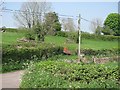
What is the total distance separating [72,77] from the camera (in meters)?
9.28

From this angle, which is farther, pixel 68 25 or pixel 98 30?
pixel 98 30

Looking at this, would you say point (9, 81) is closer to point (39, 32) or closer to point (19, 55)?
point (19, 55)

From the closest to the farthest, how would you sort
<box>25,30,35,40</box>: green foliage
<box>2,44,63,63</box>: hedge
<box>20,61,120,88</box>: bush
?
<box>20,61,120,88</box>: bush
<box>2,44,63,63</box>: hedge
<box>25,30,35,40</box>: green foliage

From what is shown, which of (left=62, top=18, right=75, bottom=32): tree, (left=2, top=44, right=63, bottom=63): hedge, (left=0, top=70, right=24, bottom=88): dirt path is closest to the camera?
(left=0, top=70, right=24, bottom=88): dirt path

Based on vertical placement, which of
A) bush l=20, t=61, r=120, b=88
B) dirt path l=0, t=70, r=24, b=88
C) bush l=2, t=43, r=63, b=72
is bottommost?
dirt path l=0, t=70, r=24, b=88

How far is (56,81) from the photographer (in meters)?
8.89

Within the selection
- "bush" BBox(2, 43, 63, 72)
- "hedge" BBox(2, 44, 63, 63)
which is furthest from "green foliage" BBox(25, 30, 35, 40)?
"bush" BBox(2, 43, 63, 72)

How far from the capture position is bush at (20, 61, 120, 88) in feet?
28.7

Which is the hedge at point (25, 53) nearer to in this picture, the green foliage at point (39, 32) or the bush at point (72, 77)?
the bush at point (72, 77)

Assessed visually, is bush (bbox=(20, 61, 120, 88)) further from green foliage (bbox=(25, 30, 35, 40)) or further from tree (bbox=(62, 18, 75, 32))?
tree (bbox=(62, 18, 75, 32))

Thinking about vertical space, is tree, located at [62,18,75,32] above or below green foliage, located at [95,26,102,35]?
above

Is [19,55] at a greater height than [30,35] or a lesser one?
lesser

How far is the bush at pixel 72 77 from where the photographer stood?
874 cm

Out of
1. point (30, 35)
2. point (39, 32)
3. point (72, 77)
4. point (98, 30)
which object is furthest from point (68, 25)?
point (72, 77)
